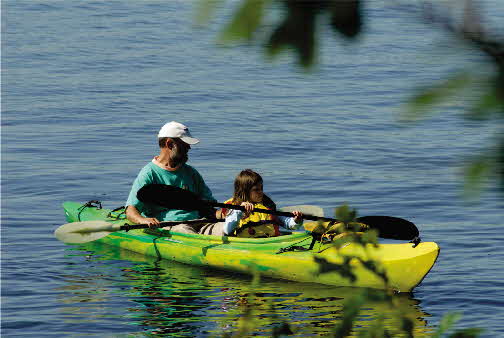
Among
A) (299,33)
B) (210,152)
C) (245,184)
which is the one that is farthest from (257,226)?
(299,33)

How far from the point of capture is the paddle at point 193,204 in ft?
26.9

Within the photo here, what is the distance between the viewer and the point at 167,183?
28.4ft

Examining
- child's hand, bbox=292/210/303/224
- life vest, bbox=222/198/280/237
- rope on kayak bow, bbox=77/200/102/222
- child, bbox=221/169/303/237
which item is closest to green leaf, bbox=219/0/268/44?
child, bbox=221/169/303/237

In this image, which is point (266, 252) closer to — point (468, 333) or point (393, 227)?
point (393, 227)

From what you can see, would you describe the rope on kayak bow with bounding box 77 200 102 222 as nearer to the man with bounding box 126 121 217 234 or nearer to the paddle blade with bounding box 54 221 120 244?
the paddle blade with bounding box 54 221 120 244

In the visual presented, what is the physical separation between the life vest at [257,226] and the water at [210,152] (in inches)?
17.7

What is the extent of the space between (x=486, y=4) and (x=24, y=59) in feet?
75.5

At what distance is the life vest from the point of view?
849 cm

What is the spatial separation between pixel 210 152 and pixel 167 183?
265 inches

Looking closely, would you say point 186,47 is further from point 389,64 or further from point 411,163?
point 411,163

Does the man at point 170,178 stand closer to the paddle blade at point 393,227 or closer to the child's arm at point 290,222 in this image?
the child's arm at point 290,222

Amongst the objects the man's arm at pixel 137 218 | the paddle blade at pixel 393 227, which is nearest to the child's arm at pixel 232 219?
the man's arm at pixel 137 218

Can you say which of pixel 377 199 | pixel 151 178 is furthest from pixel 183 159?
pixel 377 199

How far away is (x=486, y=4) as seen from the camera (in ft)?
4.74
